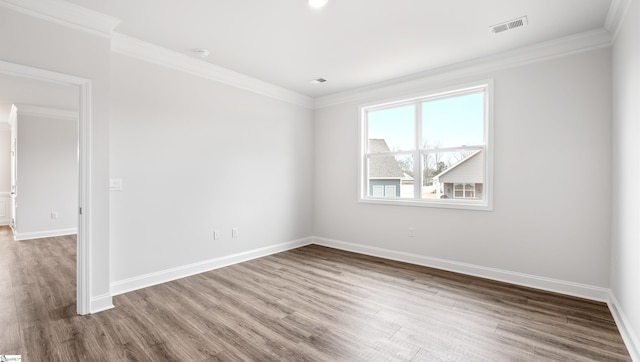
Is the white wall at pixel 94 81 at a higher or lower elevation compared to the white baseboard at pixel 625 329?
higher

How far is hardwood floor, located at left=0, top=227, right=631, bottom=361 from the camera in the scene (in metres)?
2.13

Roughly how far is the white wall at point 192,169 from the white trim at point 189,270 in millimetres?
35

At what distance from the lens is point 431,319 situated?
2.63 meters

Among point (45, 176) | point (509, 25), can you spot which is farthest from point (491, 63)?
point (45, 176)

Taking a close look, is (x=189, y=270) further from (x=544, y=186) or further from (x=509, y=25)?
(x=509, y=25)

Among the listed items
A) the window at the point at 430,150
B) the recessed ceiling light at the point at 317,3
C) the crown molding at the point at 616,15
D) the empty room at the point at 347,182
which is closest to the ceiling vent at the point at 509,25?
the empty room at the point at 347,182

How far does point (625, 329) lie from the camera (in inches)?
90.9

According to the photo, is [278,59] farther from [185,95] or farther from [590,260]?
[590,260]

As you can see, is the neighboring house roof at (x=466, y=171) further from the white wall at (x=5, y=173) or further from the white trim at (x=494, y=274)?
the white wall at (x=5, y=173)

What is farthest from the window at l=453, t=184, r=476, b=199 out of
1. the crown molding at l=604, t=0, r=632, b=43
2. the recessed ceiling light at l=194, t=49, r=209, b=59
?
the recessed ceiling light at l=194, t=49, r=209, b=59

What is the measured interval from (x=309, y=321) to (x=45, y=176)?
7.03 metres

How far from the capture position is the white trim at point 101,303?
107 inches

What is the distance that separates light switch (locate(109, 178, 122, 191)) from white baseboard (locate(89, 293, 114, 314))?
1064 millimetres

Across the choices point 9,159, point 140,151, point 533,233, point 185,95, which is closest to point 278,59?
point 185,95
